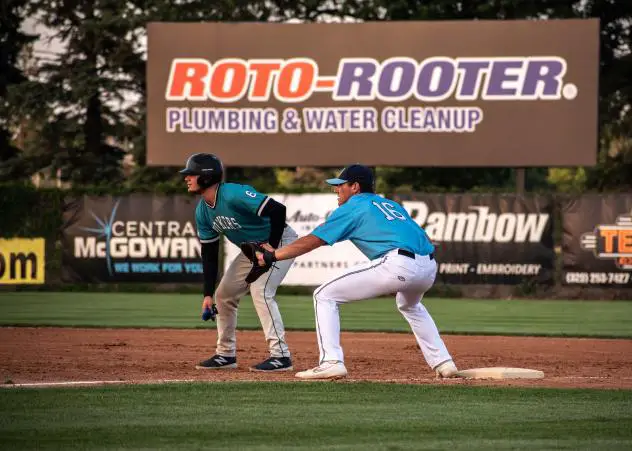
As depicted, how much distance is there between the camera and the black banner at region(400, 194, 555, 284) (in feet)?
78.6

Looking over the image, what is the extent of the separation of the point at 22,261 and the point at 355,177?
54.6ft

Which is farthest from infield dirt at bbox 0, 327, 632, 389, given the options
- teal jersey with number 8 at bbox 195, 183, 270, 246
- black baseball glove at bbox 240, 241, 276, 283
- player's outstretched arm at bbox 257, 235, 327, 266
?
teal jersey with number 8 at bbox 195, 183, 270, 246

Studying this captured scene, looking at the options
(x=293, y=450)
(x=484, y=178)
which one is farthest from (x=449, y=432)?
(x=484, y=178)

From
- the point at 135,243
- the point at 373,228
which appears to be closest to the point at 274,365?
the point at 373,228

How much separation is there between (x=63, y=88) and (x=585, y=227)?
20836 mm

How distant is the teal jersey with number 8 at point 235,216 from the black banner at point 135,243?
556 inches

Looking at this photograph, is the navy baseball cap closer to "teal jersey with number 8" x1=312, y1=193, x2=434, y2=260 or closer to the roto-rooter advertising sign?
"teal jersey with number 8" x1=312, y1=193, x2=434, y2=260

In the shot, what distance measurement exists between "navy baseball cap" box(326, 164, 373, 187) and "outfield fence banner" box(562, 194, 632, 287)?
14.8m

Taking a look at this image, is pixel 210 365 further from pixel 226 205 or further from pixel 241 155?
pixel 241 155

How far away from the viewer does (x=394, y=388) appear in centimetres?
919

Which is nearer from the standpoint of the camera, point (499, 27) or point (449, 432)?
point (449, 432)

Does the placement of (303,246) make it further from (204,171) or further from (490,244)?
(490,244)

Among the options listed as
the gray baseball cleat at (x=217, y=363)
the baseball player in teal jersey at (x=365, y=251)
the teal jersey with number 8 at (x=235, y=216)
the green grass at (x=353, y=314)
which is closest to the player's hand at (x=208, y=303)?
the teal jersey with number 8 at (x=235, y=216)

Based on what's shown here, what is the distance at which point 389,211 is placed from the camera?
31.1 ft
